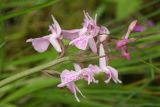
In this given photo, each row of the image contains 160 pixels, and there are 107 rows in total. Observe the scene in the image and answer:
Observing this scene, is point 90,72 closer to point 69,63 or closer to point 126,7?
point 69,63

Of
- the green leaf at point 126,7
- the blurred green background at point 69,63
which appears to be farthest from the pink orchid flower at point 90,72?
the green leaf at point 126,7

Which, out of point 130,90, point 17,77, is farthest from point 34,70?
point 130,90

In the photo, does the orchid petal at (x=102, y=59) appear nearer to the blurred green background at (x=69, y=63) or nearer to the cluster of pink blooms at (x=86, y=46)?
the cluster of pink blooms at (x=86, y=46)

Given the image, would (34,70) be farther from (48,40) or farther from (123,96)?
(123,96)

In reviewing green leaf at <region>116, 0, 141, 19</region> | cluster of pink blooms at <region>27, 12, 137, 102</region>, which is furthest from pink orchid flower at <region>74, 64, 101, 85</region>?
green leaf at <region>116, 0, 141, 19</region>

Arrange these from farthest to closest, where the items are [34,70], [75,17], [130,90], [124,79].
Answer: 1. [75,17]
2. [124,79]
3. [130,90]
4. [34,70]

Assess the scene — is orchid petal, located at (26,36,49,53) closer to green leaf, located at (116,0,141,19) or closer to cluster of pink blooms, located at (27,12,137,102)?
cluster of pink blooms, located at (27,12,137,102)

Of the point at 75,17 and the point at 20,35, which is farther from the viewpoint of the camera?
the point at 75,17

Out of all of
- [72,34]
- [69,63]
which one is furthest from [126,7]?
[72,34]
